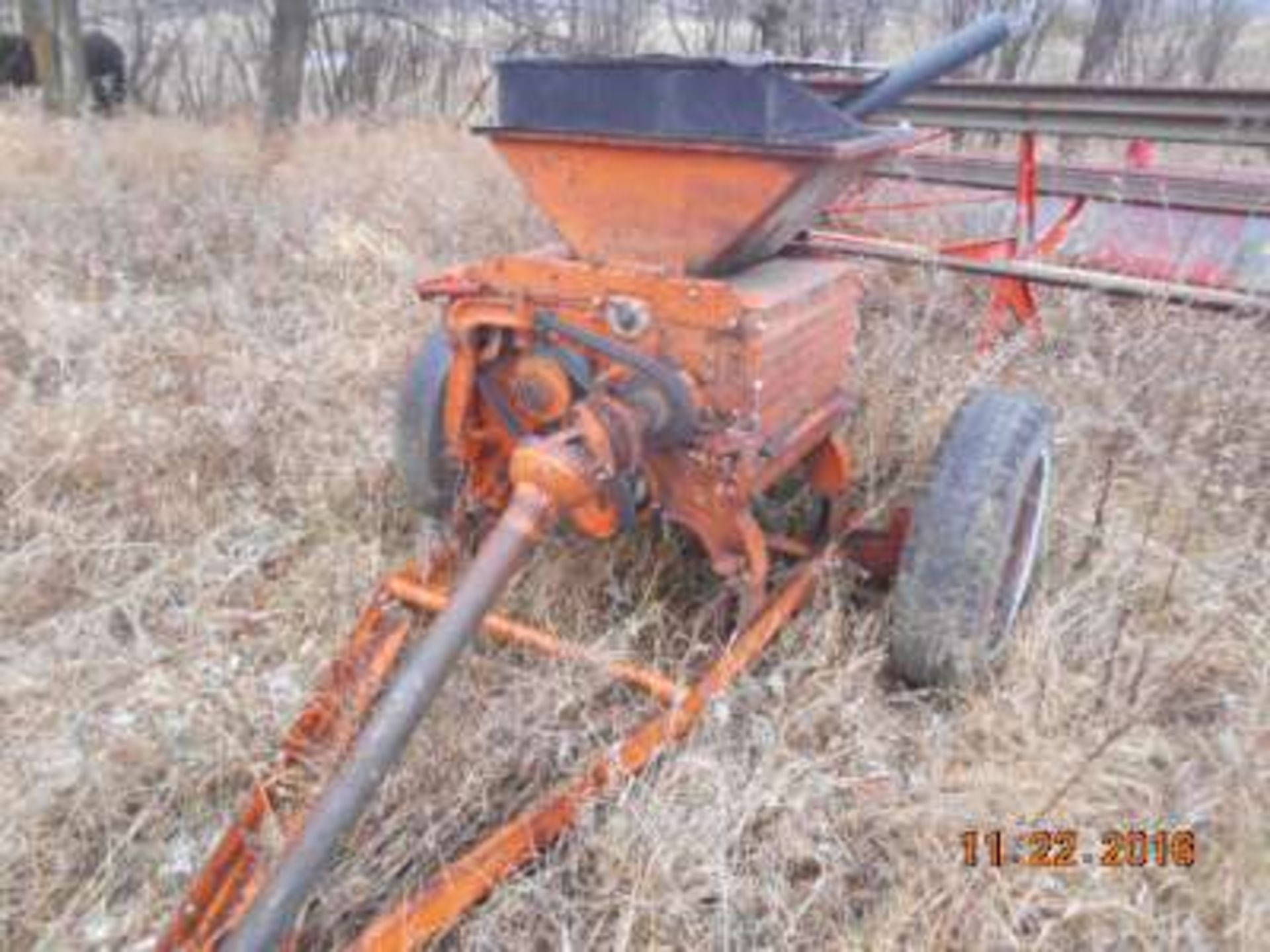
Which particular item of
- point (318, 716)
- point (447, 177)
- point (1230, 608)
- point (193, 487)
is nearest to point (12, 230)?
point (447, 177)

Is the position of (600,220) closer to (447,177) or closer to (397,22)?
(447,177)

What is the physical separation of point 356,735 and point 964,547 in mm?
1380

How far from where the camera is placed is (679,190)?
1981 mm

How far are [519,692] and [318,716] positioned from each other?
443 mm

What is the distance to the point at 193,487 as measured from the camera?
2.98 metres

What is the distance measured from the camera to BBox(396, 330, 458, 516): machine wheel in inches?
102

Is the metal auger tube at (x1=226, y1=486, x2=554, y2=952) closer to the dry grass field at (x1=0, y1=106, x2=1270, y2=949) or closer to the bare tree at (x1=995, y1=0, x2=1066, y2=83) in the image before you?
the dry grass field at (x1=0, y1=106, x2=1270, y2=949)

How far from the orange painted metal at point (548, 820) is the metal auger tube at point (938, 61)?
1.22m

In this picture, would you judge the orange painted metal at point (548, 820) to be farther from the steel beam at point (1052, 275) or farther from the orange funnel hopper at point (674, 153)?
the steel beam at point (1052, 275)

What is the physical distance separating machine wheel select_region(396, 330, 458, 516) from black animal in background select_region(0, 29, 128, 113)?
343 inches

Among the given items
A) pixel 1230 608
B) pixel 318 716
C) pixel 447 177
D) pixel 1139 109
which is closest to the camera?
pixel 318 716

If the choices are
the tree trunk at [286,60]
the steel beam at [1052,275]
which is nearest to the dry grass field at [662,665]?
the steel beam at [1052,275]

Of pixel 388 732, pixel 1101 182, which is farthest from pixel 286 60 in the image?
pixel 388 732

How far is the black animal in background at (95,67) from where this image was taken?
969 centimetres
